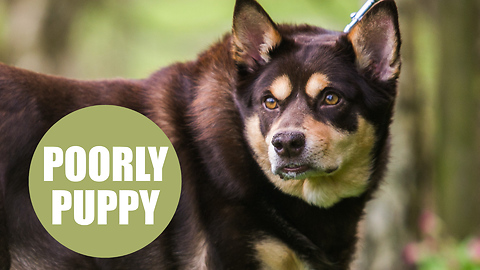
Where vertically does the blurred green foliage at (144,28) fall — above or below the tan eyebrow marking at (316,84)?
below

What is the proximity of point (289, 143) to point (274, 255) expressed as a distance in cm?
72

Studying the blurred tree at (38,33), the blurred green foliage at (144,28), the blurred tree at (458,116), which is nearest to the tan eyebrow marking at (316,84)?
the blurred tree at (458,116)

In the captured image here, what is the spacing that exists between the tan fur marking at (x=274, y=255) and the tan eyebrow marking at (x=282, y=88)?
0.87 metres

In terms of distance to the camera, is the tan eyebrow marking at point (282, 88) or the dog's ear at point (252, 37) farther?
→ the dog's ear at point (252, 37)

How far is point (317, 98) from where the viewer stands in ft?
11.9

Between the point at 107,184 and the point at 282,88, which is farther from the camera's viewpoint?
the point at 107,184

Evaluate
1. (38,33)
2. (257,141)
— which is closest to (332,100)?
(257,141)

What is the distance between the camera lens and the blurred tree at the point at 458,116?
24.3 feet

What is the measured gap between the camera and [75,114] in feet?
12.7

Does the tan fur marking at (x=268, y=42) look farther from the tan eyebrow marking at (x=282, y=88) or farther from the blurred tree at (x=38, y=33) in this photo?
the blurred tree at (x=38, y=33)

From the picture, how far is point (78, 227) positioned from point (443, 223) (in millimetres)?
5160

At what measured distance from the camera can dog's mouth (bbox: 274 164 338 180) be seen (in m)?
3.58

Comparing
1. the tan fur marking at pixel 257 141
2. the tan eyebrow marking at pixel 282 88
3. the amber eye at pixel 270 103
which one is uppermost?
the tan eyebrow marking at pixel 282 88

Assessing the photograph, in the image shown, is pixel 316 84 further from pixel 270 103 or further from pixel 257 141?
pixel 257 141
